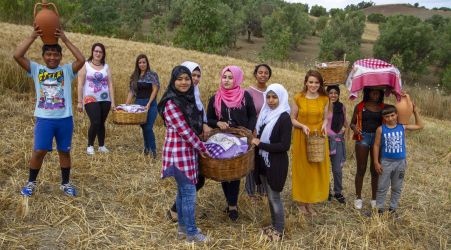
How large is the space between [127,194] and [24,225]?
49.0 inches

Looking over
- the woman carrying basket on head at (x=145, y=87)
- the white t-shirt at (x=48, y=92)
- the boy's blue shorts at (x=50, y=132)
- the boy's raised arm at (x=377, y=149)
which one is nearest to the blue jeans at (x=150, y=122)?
the woman carrying basket on head at (x=145, y=87)

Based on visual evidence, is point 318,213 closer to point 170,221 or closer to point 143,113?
point 170,221

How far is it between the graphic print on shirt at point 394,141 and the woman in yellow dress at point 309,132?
675 mm

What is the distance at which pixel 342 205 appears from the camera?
5242 mm

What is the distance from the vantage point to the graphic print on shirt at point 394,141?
4484 mm

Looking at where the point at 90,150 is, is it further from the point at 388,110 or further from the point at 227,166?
the point at 388,110

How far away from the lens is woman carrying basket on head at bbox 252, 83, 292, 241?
3.82 metres

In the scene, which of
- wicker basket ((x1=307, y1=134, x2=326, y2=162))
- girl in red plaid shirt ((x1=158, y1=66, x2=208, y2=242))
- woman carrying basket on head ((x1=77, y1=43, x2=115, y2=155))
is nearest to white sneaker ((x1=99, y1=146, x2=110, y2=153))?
woman carrying basket on head ((x1=77, y1=43, x2=115, y2=155))

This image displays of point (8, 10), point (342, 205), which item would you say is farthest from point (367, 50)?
point (342, 205)

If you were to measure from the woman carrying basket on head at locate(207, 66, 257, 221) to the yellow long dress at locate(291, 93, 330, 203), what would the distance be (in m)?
0.56

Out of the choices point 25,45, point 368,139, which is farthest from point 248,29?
point 25,45

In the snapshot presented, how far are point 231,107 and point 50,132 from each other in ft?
6.38

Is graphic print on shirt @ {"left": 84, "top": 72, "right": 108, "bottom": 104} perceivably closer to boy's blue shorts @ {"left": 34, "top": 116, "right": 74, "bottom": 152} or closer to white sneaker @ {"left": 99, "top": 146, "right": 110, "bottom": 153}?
white sneaker @ {"left": 99, "top": 146, "right": 110, "bottom": 153}

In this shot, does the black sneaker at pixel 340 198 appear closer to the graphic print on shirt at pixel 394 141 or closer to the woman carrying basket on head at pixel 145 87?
the graphic print on shirt at pixel 394 141
